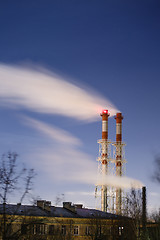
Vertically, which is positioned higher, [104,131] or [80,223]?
[104,131]

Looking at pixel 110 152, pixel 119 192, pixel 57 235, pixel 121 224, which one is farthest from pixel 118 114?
pixel 57 235

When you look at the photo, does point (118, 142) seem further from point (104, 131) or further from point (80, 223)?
point (80, 223)

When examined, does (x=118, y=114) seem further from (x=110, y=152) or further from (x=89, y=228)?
(x=89, y=228)

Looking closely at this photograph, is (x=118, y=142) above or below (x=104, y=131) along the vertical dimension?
below

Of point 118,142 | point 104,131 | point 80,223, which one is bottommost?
point 80,223

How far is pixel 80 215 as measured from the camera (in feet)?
202

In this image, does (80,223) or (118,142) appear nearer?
(80,223)

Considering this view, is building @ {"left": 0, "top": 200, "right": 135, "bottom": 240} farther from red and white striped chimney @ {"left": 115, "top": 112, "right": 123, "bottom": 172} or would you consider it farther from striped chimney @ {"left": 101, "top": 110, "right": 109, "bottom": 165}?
striped chimney @ {"left": 101, "top": 110, "right": 109, "bottom": 165}

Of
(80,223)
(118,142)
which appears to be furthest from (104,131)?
(80,223)

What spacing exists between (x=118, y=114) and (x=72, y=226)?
Result: 130ft

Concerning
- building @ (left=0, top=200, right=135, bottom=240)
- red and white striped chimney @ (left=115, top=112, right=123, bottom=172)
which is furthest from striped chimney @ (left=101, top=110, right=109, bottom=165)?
building @ (left=0, top=200, right=135, bottom=240)

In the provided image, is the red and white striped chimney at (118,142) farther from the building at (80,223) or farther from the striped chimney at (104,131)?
the building at (80,223)

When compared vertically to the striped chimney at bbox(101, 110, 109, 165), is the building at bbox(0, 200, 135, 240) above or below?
below

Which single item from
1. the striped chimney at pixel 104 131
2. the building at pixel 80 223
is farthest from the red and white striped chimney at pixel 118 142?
the building at pixel 80 223
